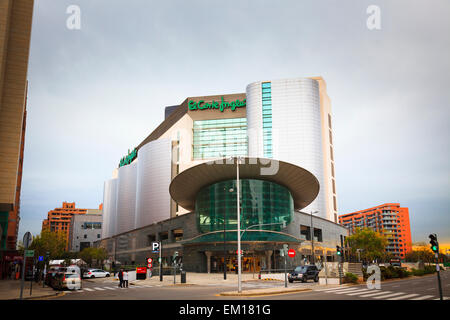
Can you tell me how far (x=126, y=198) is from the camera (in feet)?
430

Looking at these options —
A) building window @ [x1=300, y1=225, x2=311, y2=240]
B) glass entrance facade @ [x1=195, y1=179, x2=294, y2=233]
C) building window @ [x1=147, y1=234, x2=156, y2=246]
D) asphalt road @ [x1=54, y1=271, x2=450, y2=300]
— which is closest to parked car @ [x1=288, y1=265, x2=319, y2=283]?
asphalt road @ [x1=54, y1=271, x2=450, y2=300]

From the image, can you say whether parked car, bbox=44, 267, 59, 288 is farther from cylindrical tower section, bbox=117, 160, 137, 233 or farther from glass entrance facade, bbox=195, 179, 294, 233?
cylindrical tower section, bbox=117, 160, 137, 233

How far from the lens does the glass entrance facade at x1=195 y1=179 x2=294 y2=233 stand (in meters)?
61.2

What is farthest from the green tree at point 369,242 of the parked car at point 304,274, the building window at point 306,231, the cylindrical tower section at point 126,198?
the cylindrical tower section at point 126,198

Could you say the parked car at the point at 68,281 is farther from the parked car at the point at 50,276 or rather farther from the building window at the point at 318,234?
the building window at the point at 318,234

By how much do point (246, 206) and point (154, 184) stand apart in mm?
50451

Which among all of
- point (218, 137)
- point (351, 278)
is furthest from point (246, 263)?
point (218, 137)

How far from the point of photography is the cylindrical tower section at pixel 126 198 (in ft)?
408

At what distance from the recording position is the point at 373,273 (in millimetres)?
35312

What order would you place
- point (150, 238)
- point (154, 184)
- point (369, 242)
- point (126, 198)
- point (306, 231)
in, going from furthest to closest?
point (126, 198) → point (154, 184) → point (150, 238) → point (306, 231) → point (369, 242)

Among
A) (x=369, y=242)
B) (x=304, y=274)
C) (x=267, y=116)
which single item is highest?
(x=267, y=116)

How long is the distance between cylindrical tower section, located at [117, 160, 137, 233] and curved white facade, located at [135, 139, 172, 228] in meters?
13.4

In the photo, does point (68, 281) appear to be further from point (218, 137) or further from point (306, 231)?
point (218, 137)
